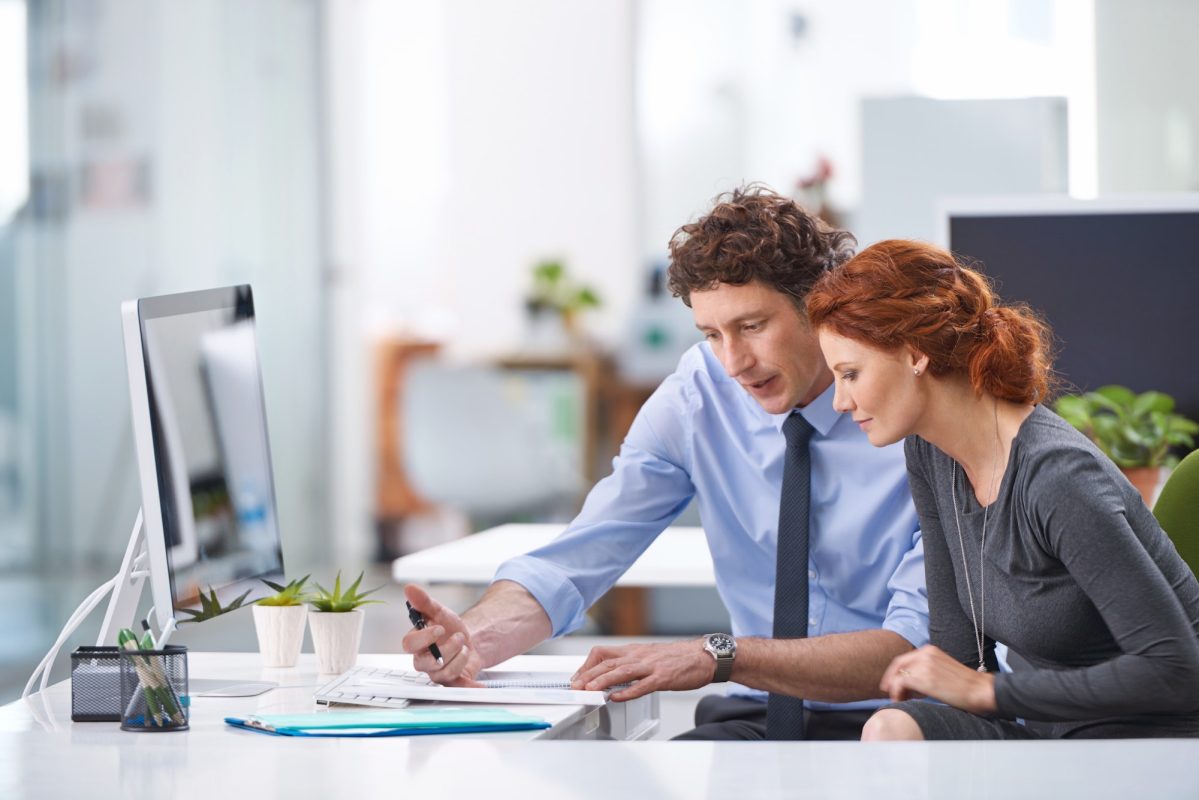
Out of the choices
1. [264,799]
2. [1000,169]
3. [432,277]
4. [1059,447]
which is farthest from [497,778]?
[432,277]

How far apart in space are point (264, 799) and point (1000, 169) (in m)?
2.75

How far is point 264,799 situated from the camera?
1.02 m

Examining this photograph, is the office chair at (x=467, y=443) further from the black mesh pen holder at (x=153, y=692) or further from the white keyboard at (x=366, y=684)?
the black mesh pen holder at (x=153, y=692)

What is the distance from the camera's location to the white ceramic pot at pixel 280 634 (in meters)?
1.78

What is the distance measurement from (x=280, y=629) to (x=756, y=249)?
78cm

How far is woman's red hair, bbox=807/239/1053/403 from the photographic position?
1.55 metres

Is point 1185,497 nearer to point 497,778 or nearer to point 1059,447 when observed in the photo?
point 1059,447

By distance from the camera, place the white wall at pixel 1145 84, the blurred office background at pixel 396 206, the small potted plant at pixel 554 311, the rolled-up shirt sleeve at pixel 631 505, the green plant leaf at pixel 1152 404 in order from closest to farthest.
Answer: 1. the rolled-up shirt sleeve at pixel 631 505
2. the green plant leaf at pixel 1152 404
3. the white wall at pixel 1145 84
4. the blurred office background at pixel 396 206
5. the small potted plant at pixel 554 311

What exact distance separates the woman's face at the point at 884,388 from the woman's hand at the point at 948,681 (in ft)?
0.85

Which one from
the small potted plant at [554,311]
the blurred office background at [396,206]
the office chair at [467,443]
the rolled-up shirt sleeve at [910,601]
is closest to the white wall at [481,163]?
the blurred office background at [396,206]

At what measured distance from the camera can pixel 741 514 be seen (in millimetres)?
1998

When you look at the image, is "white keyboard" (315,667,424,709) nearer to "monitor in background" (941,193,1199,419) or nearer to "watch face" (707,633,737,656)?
"watch face" (707,633,737,656)

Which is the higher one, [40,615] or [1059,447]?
[1059,447]

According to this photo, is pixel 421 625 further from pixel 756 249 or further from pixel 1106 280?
pixel 1106 280
